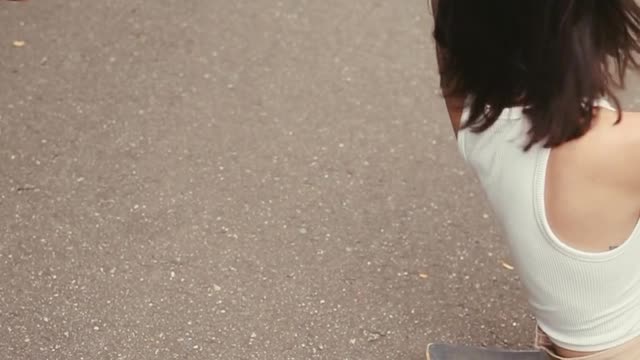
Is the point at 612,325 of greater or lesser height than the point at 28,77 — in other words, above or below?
above

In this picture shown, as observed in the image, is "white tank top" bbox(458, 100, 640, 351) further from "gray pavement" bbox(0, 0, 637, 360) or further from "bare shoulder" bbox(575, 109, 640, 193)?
"gray pavement" bbox(0, 0, 637, 360)

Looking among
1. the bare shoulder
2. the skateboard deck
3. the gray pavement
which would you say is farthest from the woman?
the gray pavement

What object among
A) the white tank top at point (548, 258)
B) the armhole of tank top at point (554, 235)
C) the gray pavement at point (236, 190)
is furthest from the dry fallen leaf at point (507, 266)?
the armhole of tank top at point (554, 235)

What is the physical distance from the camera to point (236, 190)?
178 cm

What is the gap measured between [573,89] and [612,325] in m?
0.29

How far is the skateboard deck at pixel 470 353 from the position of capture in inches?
56.9

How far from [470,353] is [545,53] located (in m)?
0.64

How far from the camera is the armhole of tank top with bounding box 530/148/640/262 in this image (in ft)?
3.26

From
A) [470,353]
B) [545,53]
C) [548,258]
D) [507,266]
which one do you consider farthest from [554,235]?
[507,266]

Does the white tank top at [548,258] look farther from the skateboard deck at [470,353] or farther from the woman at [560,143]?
the skateboard deck at [470,353]

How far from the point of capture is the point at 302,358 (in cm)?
150

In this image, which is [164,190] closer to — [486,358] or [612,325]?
[486,358]

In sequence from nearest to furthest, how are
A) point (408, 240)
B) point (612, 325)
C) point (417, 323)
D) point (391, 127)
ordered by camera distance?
point (612, 325) → point (417, 323) → point (408, 240) → point (391, 127)

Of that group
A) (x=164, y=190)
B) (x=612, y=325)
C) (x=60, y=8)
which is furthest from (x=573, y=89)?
(x=60, y=8)
